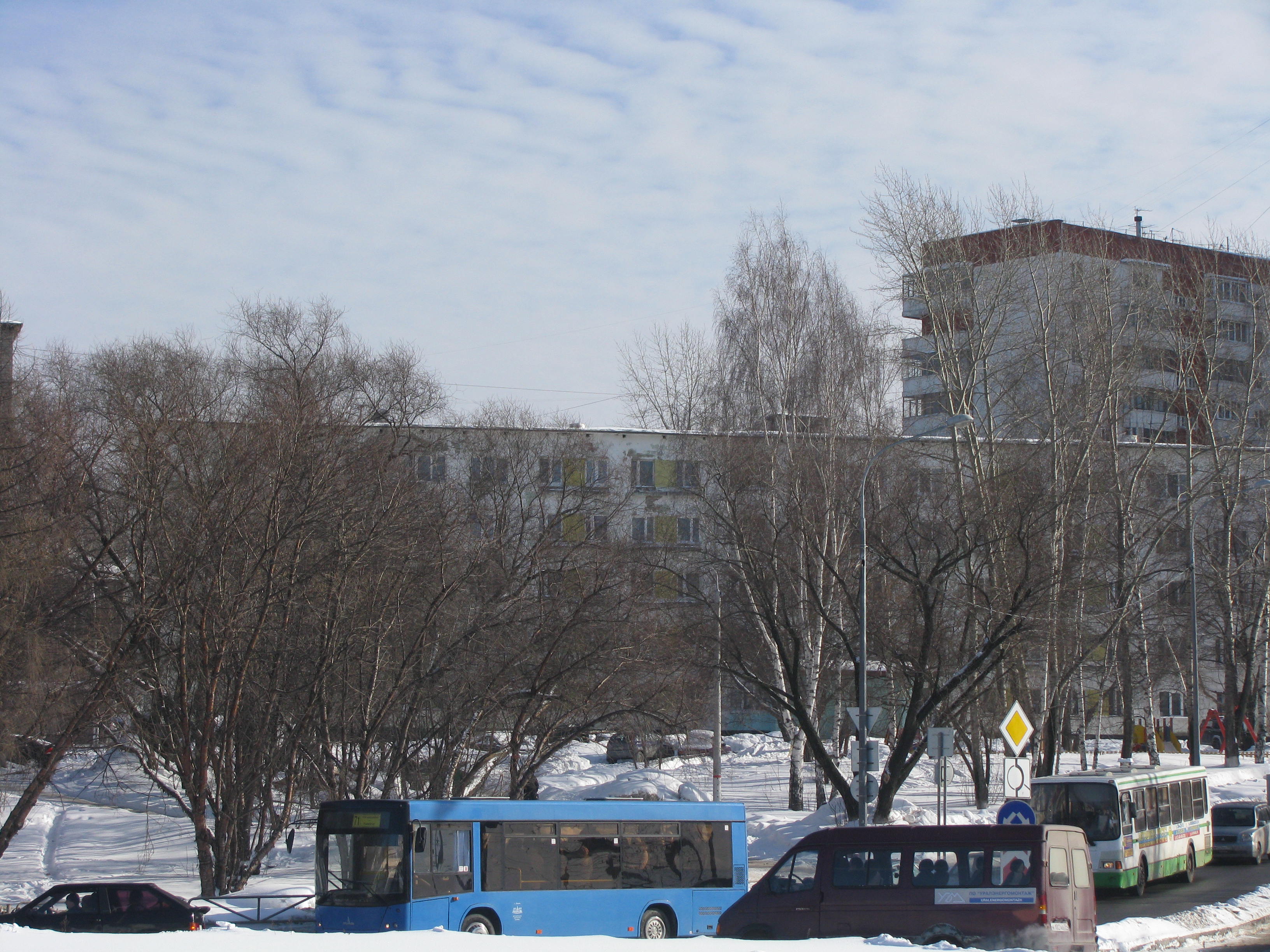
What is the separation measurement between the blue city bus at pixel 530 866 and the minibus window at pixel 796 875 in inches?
141

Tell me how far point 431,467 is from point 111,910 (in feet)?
105

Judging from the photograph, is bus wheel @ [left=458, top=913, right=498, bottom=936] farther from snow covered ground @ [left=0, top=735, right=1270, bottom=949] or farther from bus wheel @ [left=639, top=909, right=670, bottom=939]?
snow covered ground @ [left=0, top=735, right=1270, bottom=949]

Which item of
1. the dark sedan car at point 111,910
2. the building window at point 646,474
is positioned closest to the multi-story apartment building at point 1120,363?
the building window at point 646,474

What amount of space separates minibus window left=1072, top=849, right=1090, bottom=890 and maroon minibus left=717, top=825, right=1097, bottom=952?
0.01m

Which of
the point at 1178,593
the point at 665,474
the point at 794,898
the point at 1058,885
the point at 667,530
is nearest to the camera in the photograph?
the point at 1058,885

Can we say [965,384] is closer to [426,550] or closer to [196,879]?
[426,550]

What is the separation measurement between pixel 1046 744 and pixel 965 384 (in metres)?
10.9

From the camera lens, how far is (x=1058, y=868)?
14.9m

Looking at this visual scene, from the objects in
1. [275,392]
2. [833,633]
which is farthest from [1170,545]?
[275,392]

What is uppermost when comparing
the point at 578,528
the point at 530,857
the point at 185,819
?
the point at 578,528

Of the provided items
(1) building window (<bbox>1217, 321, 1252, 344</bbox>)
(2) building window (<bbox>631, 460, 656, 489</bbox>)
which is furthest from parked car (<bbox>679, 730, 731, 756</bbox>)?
(1) building window (<bbox>1217, 321, 1252, 344</bbox>)

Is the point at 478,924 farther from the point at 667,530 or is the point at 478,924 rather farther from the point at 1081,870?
the point at 667,530

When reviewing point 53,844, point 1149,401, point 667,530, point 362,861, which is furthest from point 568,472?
point 362,861

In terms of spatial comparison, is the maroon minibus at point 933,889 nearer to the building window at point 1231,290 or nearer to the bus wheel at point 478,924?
the bus wheel at point 478,924
